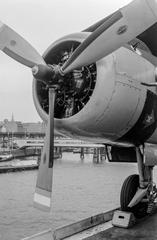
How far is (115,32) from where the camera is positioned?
6492mm

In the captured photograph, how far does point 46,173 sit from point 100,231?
92.9 inches

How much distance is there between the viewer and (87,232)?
27.2 feet

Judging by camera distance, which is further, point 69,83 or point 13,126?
point 13,126

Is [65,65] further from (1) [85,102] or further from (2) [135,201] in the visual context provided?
(2) [135,201]

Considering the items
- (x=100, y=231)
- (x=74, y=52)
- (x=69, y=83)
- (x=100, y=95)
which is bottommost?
(x=100, y=231)

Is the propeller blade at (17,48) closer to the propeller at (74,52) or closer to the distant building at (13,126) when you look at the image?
the propeller at (74,52)

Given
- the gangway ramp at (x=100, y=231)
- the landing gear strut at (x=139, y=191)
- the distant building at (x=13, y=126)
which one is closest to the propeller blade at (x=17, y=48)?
the landing gear strut at (x=139, y=191)

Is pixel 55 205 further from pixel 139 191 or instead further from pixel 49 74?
pixel 49 74

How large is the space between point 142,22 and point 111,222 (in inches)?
203

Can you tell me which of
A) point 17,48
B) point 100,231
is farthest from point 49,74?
point 100,231

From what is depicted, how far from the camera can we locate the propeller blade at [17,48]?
7.24m

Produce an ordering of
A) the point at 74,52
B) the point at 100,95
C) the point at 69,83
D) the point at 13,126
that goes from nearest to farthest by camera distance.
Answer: the point at 100,95
the point at 74,52
the point at 69,83
the point at 13,126

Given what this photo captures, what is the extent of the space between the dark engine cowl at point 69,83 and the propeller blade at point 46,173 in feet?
1.34

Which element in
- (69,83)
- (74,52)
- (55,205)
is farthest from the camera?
(55,205)
